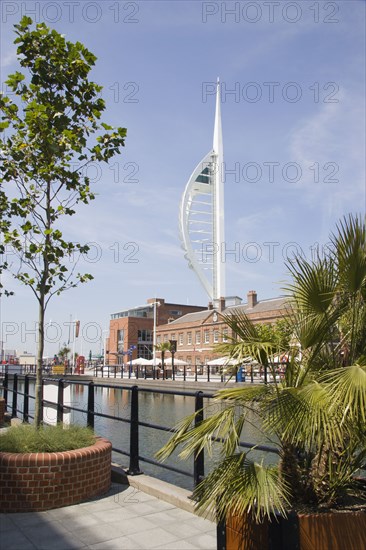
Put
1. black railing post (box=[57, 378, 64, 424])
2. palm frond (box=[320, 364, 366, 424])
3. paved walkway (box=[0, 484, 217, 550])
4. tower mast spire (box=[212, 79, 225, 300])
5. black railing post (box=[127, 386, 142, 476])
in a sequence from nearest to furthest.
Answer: palm frond (box=[320, 364, 366, 424]) < paved walkway (box=[0, 484, 217, 550]) < black railing post (box=[127, 386, 142, 476]) < black railing post (box=[57, 378, 64, 424]) < tower mast spire (box=[212, 79, 225, 300])

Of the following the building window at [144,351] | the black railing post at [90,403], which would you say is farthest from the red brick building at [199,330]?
the black railing post at [90,403]

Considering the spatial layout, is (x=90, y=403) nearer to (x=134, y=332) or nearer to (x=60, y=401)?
(x=60, y=401)

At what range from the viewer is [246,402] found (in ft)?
10.8

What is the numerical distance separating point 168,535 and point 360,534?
5.68 feet

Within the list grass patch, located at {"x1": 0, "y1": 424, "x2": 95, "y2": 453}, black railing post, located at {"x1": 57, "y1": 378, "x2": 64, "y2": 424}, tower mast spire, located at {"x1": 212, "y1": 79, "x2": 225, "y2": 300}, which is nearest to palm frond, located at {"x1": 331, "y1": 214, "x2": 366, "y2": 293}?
grass patch, located at {"x1": 0, "y1": 424, "x2": 95, "y2": 453}

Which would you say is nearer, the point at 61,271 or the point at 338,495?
the point at 338,495

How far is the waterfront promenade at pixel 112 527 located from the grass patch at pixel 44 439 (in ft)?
1.99

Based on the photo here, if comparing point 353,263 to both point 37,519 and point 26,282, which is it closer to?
point 37,519

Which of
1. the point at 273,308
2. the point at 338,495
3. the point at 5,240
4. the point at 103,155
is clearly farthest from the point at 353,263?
the point at 273,308

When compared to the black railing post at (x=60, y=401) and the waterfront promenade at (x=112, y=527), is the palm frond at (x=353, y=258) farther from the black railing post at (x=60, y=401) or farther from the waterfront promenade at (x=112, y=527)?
the black railing post at (x=60, y=401)

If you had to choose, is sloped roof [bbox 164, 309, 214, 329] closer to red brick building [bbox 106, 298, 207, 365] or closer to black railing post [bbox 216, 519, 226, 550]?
red brick building [bbox 106, 298, 207, 365]

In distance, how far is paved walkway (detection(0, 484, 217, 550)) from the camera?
3.81 m

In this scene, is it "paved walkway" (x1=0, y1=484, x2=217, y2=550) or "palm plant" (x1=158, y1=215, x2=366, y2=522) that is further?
"paved walkway" (x1=0, y1=484, x2=217, y2=550)

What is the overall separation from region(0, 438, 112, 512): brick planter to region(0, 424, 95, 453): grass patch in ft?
0.73
